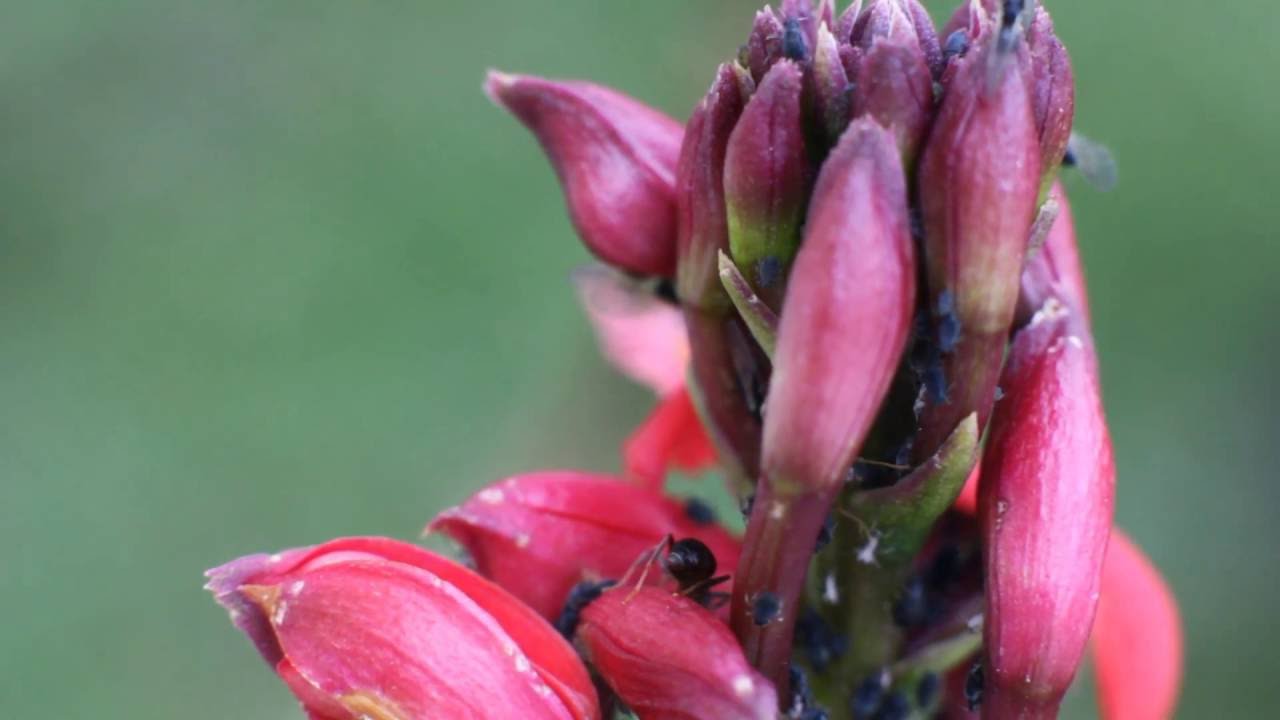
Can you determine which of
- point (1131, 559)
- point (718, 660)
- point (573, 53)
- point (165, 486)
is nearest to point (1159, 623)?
point (1131, 559)

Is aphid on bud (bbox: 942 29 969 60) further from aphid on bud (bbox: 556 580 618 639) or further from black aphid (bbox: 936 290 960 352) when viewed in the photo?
aphid on bud (bbox: 556 580 618 639)

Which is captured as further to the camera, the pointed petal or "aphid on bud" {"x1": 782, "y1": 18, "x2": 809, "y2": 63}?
the pointed petal

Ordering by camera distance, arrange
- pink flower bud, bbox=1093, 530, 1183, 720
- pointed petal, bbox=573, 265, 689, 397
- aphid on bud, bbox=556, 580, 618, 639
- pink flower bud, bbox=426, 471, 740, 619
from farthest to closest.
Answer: pointed petal, bbox=573, 265, 689, 397 < pink flower bud, bbox=1093, 530, 1183, 720 < pink flower bud, bbox=426, 471, 740, 619 < aphid on bud, bbox=556, 580, 618, 639

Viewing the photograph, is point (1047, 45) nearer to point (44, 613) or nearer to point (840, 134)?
point (840, 134)

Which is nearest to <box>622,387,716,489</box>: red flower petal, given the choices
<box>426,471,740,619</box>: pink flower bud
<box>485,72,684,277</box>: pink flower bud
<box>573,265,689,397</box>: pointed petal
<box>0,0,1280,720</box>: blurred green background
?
<box>573,265,689,397</box>: pointed petal

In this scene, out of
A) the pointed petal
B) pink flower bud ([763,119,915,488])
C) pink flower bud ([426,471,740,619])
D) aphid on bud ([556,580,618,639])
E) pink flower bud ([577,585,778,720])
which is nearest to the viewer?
pink flower bud ([763,119,915,488])

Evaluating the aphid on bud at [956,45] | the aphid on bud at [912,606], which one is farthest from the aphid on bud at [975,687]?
the aphid on bud at [956,45]

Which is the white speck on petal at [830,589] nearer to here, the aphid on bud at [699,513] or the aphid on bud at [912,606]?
the aphid on bud at [912,606]
